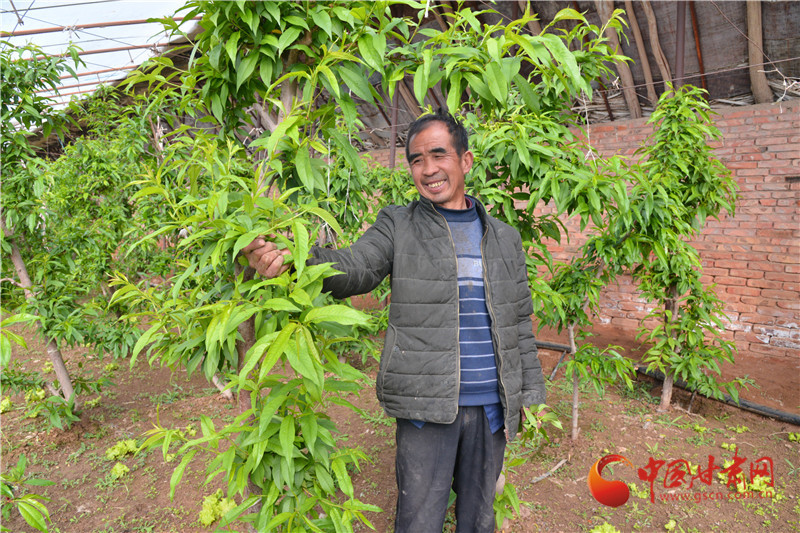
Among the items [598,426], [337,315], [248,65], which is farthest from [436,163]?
[598,426]

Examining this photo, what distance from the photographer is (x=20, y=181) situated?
2.53 metres

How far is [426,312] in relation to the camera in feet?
4.95

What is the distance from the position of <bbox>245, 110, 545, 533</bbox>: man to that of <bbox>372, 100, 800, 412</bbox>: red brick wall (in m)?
4.01

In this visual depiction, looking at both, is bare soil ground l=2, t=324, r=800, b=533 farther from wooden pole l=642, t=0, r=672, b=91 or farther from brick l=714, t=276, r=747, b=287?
wooden pole l=642, t=0, r=672, b=91

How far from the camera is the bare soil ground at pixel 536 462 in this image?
233 centimetres

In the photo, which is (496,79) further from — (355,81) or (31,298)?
(31,298)

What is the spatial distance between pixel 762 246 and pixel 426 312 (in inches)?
195

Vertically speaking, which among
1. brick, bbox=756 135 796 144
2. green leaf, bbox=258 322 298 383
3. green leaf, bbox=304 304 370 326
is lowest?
green leaf, bbox=258 322 298 383

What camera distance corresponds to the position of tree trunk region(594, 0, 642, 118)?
4.42 metres

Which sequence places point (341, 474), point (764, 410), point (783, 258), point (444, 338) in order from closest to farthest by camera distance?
point (341, 474), point (444, 338), point (764, 410), point (783, 258)

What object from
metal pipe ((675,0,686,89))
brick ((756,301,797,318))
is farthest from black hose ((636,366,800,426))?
metal pipe ((675,0,686,89))

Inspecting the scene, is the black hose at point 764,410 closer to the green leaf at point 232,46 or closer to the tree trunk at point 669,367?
the tree trunk at point 669,367

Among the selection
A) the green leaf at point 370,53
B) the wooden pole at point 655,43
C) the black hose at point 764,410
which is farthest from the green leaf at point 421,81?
the wooden pole at point 655,43

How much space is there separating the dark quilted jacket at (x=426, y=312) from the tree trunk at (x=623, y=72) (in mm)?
4156
